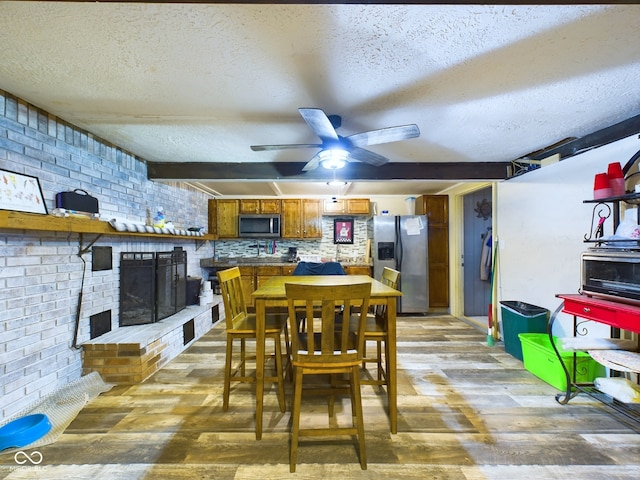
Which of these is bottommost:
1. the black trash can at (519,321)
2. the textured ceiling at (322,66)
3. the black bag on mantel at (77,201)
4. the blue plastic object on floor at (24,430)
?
the blue plastic object on floor at (24,430)

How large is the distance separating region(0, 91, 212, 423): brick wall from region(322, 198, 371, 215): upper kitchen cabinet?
3.15m

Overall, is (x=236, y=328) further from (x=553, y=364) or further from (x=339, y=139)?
(x=553, y=364)

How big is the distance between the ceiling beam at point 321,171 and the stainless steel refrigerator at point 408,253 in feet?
4.46

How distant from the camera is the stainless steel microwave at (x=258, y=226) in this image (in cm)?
502

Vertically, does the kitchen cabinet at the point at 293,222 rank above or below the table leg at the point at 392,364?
above

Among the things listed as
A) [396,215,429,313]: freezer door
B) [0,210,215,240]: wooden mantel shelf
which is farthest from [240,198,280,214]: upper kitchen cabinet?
[0,210,215,240]: wooden mantel shelf

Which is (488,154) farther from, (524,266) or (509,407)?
(509,407)

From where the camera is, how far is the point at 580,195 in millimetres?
2414

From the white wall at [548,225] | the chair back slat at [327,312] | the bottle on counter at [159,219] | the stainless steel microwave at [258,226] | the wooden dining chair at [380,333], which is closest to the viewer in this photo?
the chair back slat at [327,312]

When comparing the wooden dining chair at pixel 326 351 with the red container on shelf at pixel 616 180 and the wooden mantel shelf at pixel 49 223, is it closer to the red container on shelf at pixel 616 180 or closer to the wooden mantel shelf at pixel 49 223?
the wooden mantel shelf at pixel 49 223

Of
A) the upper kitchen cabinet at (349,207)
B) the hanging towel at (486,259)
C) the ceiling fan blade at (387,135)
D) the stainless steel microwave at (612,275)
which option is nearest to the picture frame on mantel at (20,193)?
the ceiling fan blade at (387,135)

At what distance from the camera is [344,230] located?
529cm

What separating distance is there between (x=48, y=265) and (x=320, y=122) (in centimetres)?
224

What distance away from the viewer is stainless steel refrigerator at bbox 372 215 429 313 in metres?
4.59
